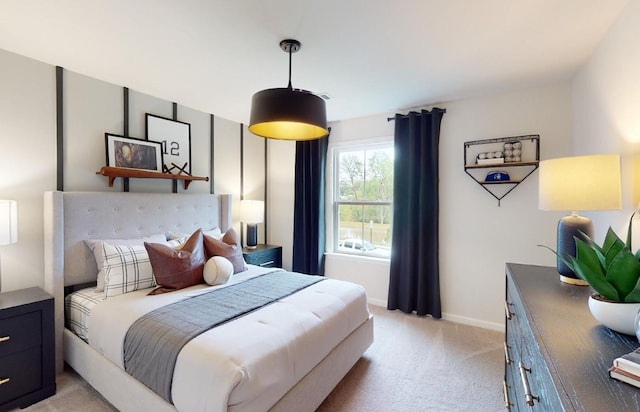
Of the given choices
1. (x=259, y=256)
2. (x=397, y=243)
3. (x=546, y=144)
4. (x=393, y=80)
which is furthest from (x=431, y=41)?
(x=259, y=256)

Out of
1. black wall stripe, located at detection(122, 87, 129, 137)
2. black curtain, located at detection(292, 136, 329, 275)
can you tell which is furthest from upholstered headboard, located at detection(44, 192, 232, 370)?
black curtain, located at detection(292, 136, 329, 275)

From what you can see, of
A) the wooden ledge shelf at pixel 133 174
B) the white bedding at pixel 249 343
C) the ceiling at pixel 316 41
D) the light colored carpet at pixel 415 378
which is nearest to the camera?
the white bedding at pixel 249 343

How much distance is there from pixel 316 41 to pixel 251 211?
239cm

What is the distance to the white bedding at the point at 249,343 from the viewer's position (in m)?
1.33

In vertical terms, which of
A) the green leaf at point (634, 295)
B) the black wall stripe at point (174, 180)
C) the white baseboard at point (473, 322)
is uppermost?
the black wall stripe at point (174, 180)

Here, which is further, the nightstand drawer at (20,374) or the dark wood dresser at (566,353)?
the nightstand drawer at (20,374)

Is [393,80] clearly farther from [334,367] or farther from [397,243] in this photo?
[334,367]

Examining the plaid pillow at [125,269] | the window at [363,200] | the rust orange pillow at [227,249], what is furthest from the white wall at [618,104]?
the plaid pillow at [125,269]

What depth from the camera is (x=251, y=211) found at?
390cm

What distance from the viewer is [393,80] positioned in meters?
2.73

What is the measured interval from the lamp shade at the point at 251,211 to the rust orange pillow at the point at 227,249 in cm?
91

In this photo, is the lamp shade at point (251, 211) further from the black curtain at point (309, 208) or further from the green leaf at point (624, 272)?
the green leaf at point (624, 272)

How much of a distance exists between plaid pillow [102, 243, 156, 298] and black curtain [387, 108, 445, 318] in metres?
2.62

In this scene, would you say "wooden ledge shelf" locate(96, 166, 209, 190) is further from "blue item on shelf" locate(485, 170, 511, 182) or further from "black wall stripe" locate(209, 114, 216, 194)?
"blue item on shelf" locate(485, 170, 511, 182)
